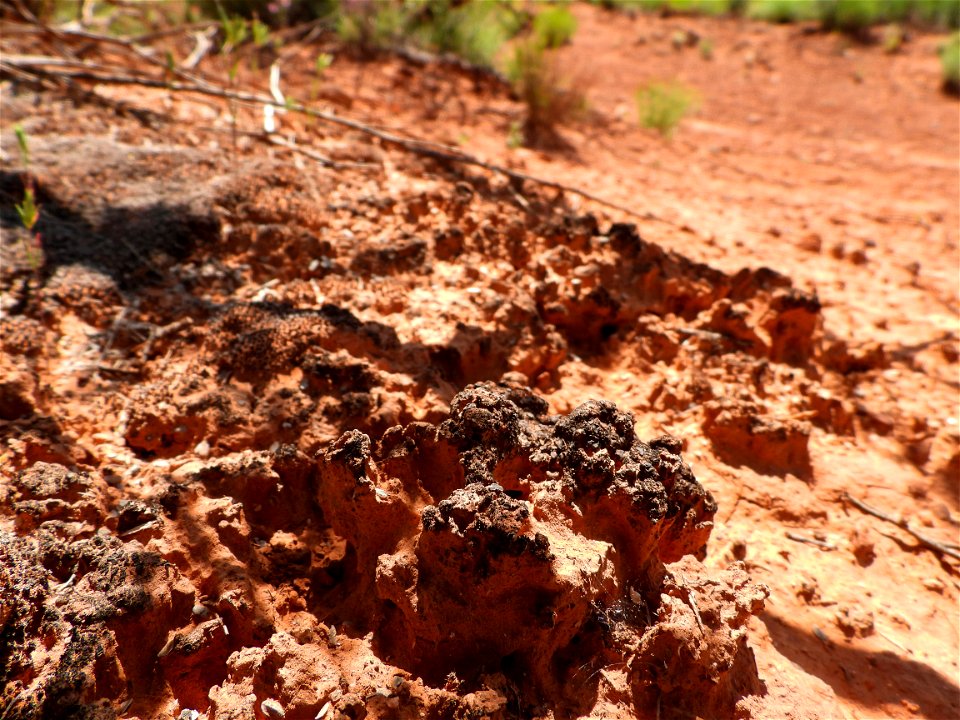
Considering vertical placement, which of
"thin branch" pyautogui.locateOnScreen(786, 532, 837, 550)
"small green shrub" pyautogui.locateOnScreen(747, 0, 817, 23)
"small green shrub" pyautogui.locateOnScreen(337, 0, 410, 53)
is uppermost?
"small green shrub" pyautogui.locateOnScreen(747, 0, 817, 23)

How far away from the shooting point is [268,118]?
3297 mm

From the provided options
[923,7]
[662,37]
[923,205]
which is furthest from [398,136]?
[923,7]

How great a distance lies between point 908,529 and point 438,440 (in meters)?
1.66

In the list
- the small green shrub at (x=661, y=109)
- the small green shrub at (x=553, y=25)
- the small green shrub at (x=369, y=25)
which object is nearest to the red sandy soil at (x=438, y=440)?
the small green shrub at (x=369, y=25)

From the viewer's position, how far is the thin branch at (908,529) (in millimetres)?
2135

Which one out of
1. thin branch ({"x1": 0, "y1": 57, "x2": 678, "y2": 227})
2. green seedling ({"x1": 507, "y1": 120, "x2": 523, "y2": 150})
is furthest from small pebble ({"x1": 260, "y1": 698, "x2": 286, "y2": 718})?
green seedling ({"x1": 507, "y1": 120, "x2": 523, "y2": 150})

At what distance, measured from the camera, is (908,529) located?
7.20 ft

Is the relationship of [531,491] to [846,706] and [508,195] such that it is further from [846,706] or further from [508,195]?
[508,195]

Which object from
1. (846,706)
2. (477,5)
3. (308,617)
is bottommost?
(846,706)

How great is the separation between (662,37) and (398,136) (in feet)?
23.6

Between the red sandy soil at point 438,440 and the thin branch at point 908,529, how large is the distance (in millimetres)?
30

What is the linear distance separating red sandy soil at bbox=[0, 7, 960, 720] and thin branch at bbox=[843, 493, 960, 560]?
30 mm

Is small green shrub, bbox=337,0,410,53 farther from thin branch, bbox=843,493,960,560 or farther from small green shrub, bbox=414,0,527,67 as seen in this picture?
thin branch, bbox=843,493,960,560

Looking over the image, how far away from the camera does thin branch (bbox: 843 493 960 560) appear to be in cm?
213
